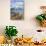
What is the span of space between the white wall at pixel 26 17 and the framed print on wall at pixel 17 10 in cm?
5

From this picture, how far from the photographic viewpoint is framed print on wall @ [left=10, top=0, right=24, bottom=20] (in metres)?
3.17

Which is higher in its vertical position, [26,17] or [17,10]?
[17,10]

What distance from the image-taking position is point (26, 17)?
3.18m

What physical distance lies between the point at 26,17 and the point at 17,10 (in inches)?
8.0

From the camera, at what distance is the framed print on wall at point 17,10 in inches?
125

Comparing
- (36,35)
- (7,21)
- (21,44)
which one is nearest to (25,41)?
(21,44)

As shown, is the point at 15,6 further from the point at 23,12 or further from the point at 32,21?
the point at 32,21

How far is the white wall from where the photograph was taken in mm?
3164

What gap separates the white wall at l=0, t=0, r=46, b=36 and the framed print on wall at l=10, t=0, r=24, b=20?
5cm

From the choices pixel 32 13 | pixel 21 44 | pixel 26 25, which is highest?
pixel 32 13

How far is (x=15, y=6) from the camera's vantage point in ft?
10.4

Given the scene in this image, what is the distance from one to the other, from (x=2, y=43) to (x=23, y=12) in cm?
67

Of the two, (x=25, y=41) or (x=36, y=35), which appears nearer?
(x=25, y=41)

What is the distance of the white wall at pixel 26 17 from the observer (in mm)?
3164
